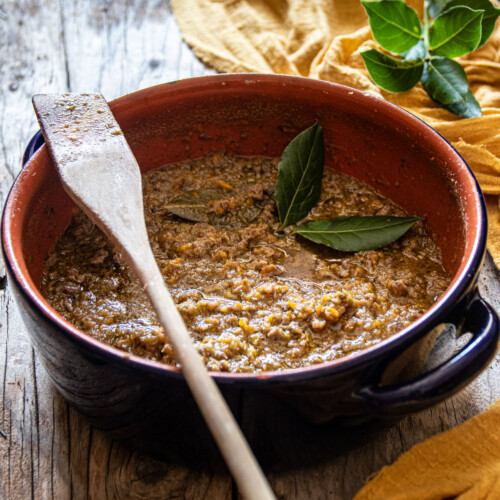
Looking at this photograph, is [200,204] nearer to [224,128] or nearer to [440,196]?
[224,128]

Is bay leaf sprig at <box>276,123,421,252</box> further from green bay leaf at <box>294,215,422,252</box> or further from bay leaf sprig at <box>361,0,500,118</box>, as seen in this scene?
bay leaf sprig at <box>361,0,500,118</box>

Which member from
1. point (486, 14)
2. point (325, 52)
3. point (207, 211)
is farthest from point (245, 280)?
point (486, 14)

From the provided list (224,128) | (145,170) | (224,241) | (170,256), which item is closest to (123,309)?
(170,256)

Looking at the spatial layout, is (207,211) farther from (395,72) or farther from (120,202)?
(395,72)

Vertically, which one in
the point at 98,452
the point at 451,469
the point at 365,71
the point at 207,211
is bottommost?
the point at 98,452

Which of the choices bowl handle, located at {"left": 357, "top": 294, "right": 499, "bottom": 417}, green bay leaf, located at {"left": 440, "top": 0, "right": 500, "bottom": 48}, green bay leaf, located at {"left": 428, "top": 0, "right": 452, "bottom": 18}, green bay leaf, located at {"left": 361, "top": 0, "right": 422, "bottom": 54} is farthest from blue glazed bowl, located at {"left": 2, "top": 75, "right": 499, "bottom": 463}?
green bay leaf, located at {"left": 428, "top": 0, "right": 452, "bottom": 18}

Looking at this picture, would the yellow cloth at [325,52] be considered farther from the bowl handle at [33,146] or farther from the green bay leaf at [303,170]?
the bowl handle at [33,146]

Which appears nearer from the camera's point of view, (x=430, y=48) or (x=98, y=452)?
(x=98, y=452)
